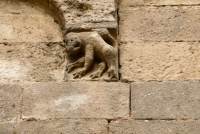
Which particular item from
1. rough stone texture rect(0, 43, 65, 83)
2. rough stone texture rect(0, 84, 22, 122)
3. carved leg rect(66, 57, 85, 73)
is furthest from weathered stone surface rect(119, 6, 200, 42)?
rough stone texture rect(0, 84, 22, 122)

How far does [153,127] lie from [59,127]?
2.13ft

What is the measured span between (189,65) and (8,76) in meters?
1.39

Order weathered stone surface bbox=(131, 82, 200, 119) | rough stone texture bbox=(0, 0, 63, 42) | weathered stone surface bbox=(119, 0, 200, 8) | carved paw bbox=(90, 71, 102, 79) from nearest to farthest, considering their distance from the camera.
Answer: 1. weathered stone surface bbox=(131, 82, 200, 119)
2. carved paw bbox=(90, 71, 102, 79)
3. rough stone texture bbox=(0, 0, 63, 42)
4. weathered stone surface bbox=(119, 0, 200, 8)

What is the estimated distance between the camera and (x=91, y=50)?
4184mm

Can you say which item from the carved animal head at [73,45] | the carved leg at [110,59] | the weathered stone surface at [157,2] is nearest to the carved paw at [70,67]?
the carved animal head at [73,45]

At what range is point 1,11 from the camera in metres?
4.68

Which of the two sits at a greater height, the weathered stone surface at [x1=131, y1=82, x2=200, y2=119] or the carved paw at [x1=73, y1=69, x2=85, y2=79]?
the carved paw at [x1=73, y1=69, x2=85, y2=79]

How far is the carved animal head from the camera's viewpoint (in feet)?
13.9

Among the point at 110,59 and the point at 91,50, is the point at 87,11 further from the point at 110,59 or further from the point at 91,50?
the point at 110,59

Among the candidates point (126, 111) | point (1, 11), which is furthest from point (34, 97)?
point (1, 11)

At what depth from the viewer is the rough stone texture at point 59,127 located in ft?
12.4

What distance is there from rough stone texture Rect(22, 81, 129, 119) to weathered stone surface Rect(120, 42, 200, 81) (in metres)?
0.21

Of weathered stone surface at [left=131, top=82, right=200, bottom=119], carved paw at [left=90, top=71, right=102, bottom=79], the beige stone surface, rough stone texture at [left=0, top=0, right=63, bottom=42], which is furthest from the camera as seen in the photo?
rough stone texture at [left=0, top=0, right=63, bottom=42]

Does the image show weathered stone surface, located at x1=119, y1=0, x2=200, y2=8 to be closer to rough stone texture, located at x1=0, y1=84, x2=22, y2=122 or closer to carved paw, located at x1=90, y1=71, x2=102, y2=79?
carved paw, located at x1=90, y1=71, x2=102, y2=79
